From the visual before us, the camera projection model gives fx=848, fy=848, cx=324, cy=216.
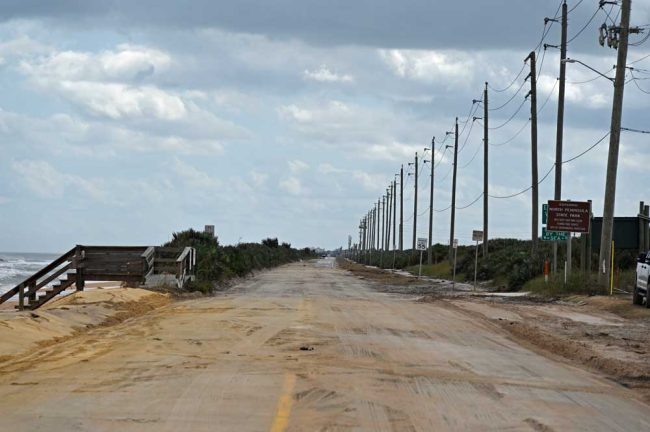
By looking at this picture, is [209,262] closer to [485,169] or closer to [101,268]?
[101,268]

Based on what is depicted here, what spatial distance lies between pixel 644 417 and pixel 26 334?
11.2 metres

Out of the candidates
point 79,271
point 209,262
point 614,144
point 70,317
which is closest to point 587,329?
point 70,317

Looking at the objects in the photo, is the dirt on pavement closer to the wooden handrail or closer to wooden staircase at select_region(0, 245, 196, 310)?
wooden staircase at select_region(0, 245, 196, 310)

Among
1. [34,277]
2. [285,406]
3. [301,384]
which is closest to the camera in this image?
[285,406]

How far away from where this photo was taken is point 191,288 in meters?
35.5

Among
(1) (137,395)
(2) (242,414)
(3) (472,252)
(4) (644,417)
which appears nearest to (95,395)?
(1) (137,395)

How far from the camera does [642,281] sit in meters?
26.0

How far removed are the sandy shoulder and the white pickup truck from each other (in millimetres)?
14918

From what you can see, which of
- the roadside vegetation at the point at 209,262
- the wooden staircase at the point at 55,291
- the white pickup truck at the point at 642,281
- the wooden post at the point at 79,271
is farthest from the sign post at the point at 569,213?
the wooden staircase at the point at 55,291

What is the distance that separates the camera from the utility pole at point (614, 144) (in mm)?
31219

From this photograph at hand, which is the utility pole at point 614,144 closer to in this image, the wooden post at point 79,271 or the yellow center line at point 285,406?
the wooden post at point 79,271

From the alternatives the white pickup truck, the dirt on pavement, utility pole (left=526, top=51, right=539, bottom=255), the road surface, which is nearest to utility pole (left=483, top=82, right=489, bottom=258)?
utility pole (left=526, top=51, right=539, bottom=255)

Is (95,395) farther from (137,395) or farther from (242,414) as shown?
(242,414)

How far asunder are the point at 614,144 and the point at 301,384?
78.1 feet
